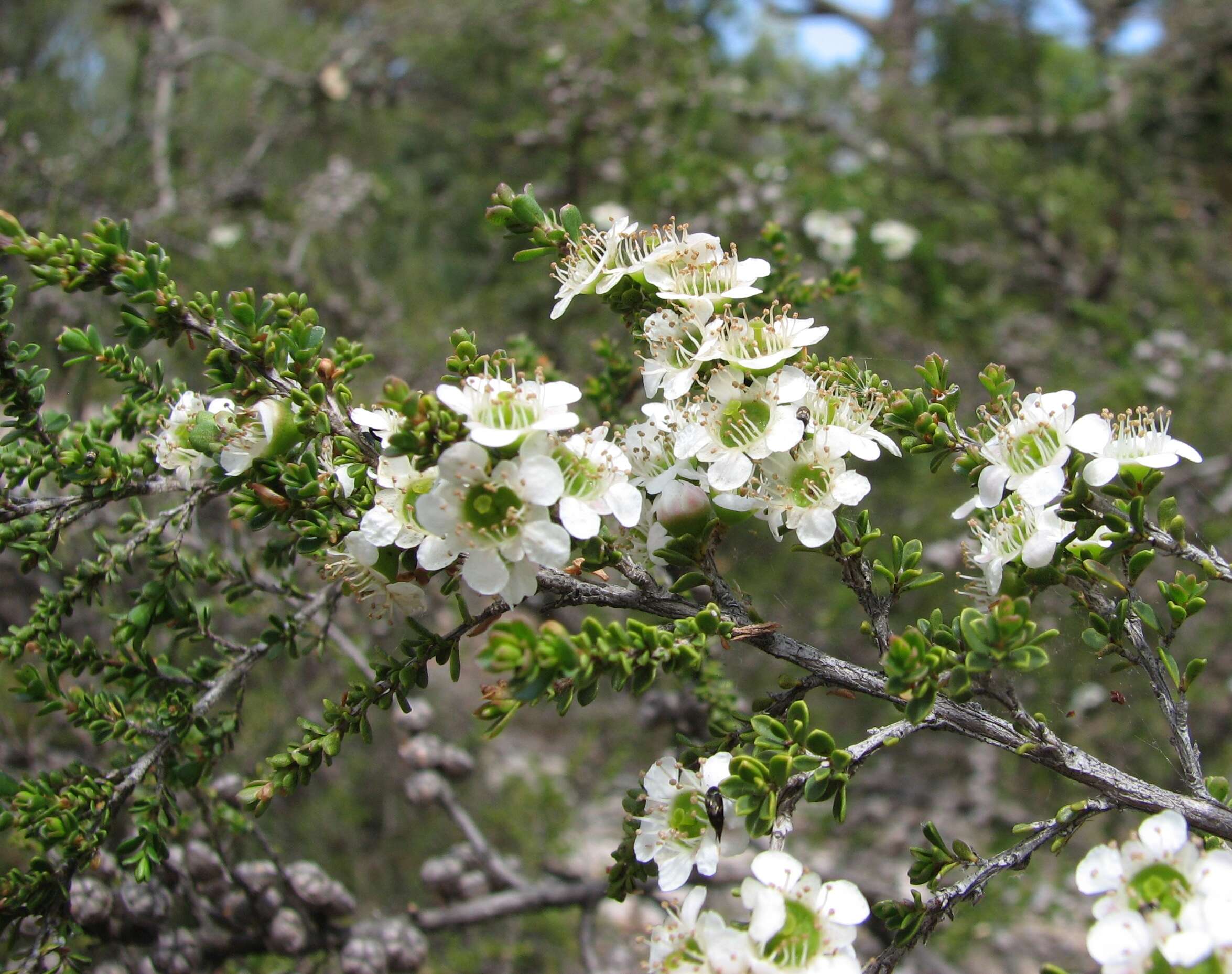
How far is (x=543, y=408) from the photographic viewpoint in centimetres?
112

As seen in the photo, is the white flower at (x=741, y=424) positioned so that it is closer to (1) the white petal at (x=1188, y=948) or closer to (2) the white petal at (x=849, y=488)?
(2) the white petal at (x=849, y=488)

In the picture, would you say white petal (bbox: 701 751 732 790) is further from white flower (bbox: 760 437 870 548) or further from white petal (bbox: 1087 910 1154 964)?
white petal (bbox: 1087 910 1154 964)

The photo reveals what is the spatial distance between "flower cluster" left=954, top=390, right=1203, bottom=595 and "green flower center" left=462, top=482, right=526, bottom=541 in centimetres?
65

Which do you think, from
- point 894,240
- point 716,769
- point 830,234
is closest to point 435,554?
point 716,769

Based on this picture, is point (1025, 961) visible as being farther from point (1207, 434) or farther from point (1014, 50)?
point (1014, 50)

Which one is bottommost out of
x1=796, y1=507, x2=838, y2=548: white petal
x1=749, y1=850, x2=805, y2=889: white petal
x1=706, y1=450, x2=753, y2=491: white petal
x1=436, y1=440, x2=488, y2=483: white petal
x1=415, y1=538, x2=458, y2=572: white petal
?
x1=749, y1=850, x2=805, y2=889: white petal

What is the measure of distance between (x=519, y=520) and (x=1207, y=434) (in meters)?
4.14

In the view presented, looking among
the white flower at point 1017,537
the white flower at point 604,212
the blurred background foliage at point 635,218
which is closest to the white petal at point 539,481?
the white flower at point 1017,537

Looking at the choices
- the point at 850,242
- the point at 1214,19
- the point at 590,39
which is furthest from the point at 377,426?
the point at 1214,19

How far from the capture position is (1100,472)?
113cm

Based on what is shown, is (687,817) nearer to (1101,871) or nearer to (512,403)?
(1101,871)

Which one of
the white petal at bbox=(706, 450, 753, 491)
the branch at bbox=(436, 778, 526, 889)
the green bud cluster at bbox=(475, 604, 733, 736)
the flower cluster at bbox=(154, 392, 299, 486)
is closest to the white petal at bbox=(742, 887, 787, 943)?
the green bud cluster at bbox=(475, 604, 733, 736)

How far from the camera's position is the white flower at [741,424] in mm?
1146

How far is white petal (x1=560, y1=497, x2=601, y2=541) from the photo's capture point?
1.02 m
